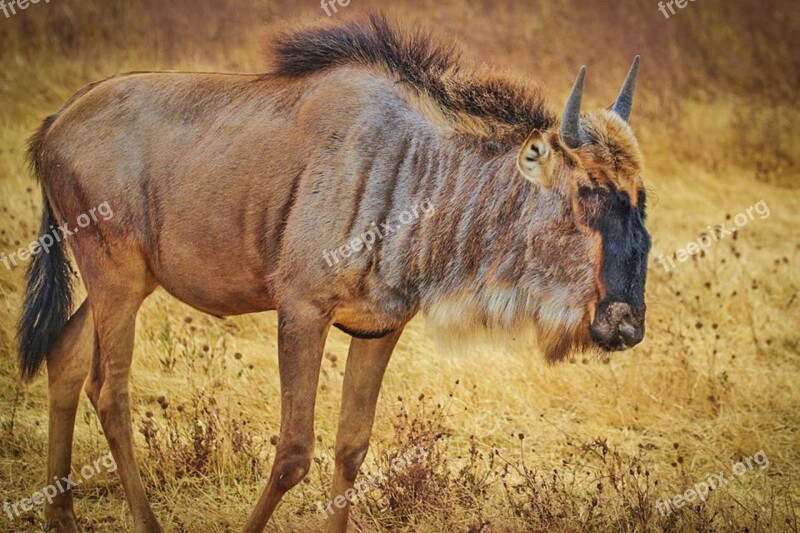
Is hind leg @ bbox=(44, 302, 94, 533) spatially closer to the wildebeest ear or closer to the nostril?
the wildebeest ear

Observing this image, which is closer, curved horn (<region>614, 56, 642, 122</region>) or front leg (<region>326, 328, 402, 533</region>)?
curved horn (<region>614, 56, 642, 122</region>)

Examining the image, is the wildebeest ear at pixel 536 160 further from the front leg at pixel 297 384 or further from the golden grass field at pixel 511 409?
the front leg at pixel 297 384

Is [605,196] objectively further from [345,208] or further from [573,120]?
[345,208]

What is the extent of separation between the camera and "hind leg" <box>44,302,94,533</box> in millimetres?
5137

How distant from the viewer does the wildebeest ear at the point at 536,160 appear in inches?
164

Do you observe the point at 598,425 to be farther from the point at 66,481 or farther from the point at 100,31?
the point at 100,31

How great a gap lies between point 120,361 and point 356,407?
117cm

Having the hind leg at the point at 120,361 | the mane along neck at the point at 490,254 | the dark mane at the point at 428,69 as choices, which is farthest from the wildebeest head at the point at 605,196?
the hind leg at the point at 120,361

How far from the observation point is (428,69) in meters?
4.65

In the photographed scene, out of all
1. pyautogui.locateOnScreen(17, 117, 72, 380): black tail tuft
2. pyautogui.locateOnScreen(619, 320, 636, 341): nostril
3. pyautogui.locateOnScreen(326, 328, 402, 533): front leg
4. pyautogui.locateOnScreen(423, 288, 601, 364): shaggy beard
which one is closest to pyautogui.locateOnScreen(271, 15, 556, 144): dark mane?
pyautogui.locateOnScreen(423, 288, 601, 364): shaggy beard

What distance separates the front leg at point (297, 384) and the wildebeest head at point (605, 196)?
1.12m

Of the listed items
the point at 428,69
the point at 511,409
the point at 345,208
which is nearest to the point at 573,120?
the point at 428,69

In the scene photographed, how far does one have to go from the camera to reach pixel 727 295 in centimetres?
822

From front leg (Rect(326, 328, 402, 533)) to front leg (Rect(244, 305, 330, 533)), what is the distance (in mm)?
388
